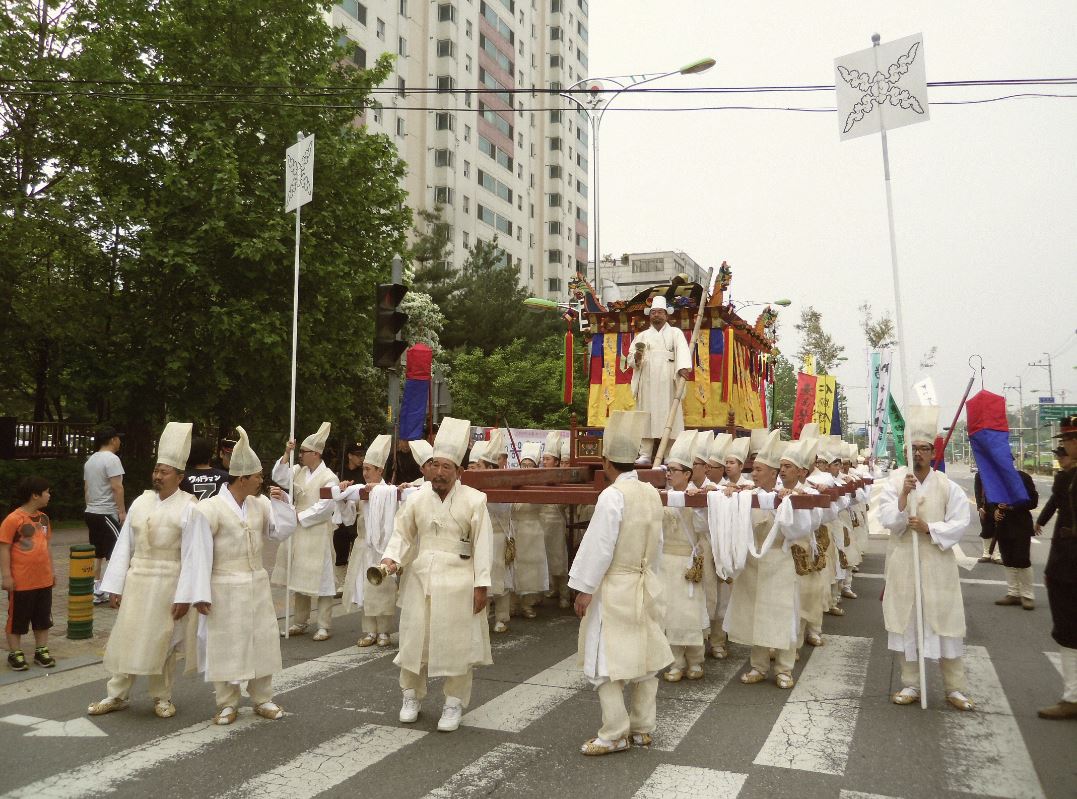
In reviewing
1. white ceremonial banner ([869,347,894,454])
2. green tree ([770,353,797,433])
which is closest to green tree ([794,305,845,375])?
green tree ([770,353,797,433])

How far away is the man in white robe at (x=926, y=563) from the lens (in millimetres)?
6172

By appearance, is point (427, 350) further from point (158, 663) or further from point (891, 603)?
point (891, 603)

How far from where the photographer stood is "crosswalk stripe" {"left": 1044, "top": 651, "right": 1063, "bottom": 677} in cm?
729

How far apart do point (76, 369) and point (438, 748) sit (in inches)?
617

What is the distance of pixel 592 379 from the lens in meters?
11.9

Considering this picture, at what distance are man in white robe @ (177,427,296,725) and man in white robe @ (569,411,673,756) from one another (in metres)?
2.22

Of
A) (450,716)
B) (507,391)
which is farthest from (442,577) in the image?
(507,391)

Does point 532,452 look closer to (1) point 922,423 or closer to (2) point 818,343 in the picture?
(1) point 922,423

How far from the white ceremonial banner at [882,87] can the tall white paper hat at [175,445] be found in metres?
5.94

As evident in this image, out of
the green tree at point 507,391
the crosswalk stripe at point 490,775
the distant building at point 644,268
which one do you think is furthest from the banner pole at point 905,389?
the distant building at point 644,268

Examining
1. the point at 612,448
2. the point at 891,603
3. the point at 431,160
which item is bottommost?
the point at 891,603

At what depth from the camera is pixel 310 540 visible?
8.50 metres

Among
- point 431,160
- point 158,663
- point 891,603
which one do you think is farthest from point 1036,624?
→ point 431,160

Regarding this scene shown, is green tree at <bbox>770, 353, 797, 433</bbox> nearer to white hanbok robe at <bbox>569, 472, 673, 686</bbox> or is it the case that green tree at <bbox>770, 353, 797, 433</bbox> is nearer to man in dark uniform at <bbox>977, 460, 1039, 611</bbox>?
man in dark uniform at <bbox>977, 460, 1039, 611</bbox>
